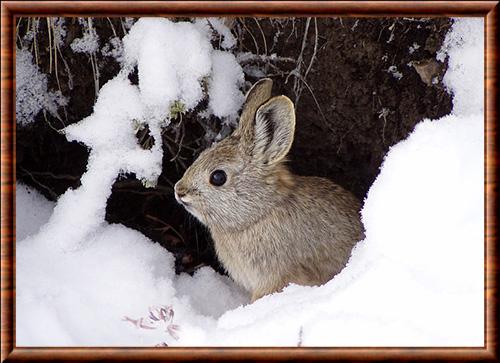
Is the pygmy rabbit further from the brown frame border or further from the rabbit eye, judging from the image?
the brown frame border

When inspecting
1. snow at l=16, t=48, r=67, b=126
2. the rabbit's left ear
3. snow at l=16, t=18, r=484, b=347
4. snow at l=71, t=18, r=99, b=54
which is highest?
snow at l=71, t=18, r=99, b=54

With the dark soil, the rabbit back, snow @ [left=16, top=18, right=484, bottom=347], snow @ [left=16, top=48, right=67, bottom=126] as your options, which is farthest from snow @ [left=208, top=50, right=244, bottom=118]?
snow @ [left=16, top=48, right=67, bottom=126]

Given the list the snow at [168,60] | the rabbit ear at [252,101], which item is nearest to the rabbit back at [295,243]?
the rabbit ear at [252,101]

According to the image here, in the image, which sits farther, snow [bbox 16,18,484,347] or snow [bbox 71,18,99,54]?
snow [bbox 71,18,99,54]

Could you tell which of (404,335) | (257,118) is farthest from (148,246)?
(404,335)

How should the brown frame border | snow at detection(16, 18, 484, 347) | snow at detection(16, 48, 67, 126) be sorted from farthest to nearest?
1. snow at detection(16, 48, 67, 126)
2. snow at detection(16, 18, 484, 347)
3. the brown frame border

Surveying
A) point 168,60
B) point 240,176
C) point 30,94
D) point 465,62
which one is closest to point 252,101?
point 240,176

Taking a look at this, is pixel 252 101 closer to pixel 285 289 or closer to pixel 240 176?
pixel 240 176
